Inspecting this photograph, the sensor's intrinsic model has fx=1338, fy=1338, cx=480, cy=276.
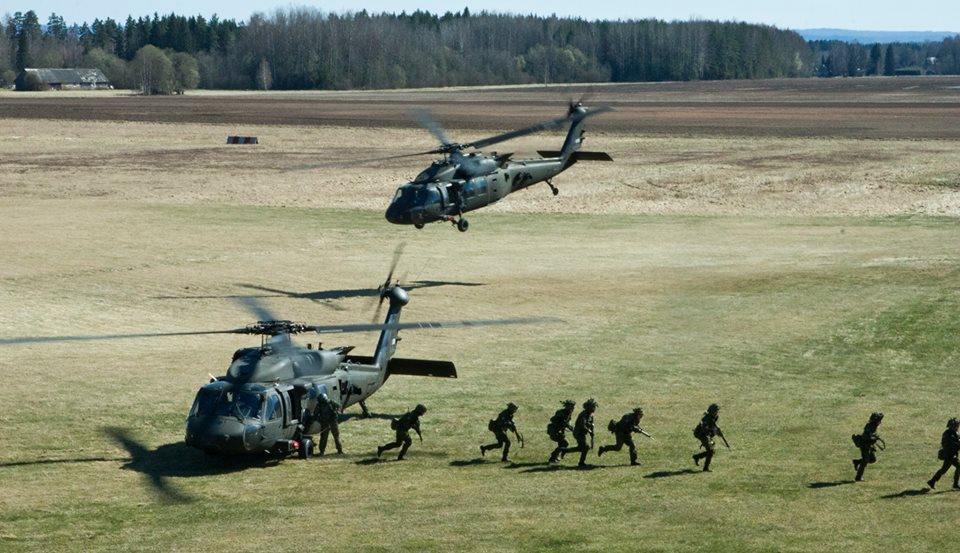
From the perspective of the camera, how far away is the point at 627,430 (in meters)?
20.7

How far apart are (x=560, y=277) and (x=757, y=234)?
13318mm

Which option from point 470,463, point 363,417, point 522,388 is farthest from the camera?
point 522,388

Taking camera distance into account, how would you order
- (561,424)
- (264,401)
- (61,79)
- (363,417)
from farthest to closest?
1. (61,79)
2. (363,417)
3. (561,424)
4. (264,401)

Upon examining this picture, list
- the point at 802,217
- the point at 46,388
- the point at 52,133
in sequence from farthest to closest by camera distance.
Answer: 1. the point at 52,133
2. the point at 802,217
3. the point at 46,388

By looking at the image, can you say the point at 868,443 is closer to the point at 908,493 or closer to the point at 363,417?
the point at 908,493

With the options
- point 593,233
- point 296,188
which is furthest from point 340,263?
point 296,188

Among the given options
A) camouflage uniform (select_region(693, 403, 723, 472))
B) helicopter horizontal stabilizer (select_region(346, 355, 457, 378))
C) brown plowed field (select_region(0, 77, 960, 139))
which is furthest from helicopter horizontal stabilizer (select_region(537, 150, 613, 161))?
brown plowed field (select_region(0, 77, 960, 139))

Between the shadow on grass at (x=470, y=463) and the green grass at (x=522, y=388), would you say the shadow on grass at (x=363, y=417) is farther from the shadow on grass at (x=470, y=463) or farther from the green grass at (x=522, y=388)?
the shadow on grass at (x=470, y=463)

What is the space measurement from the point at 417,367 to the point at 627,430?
455cm

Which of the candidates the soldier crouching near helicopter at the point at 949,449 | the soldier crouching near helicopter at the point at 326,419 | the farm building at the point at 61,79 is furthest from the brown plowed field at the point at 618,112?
the soldier crouching near helicopter at the point at 949,449

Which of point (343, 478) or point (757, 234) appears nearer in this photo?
point (343, 478)

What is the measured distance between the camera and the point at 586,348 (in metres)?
30.6

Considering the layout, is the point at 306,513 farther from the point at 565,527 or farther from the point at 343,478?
the point at 565,527

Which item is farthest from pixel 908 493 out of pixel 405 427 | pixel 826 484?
pixel 405 427
